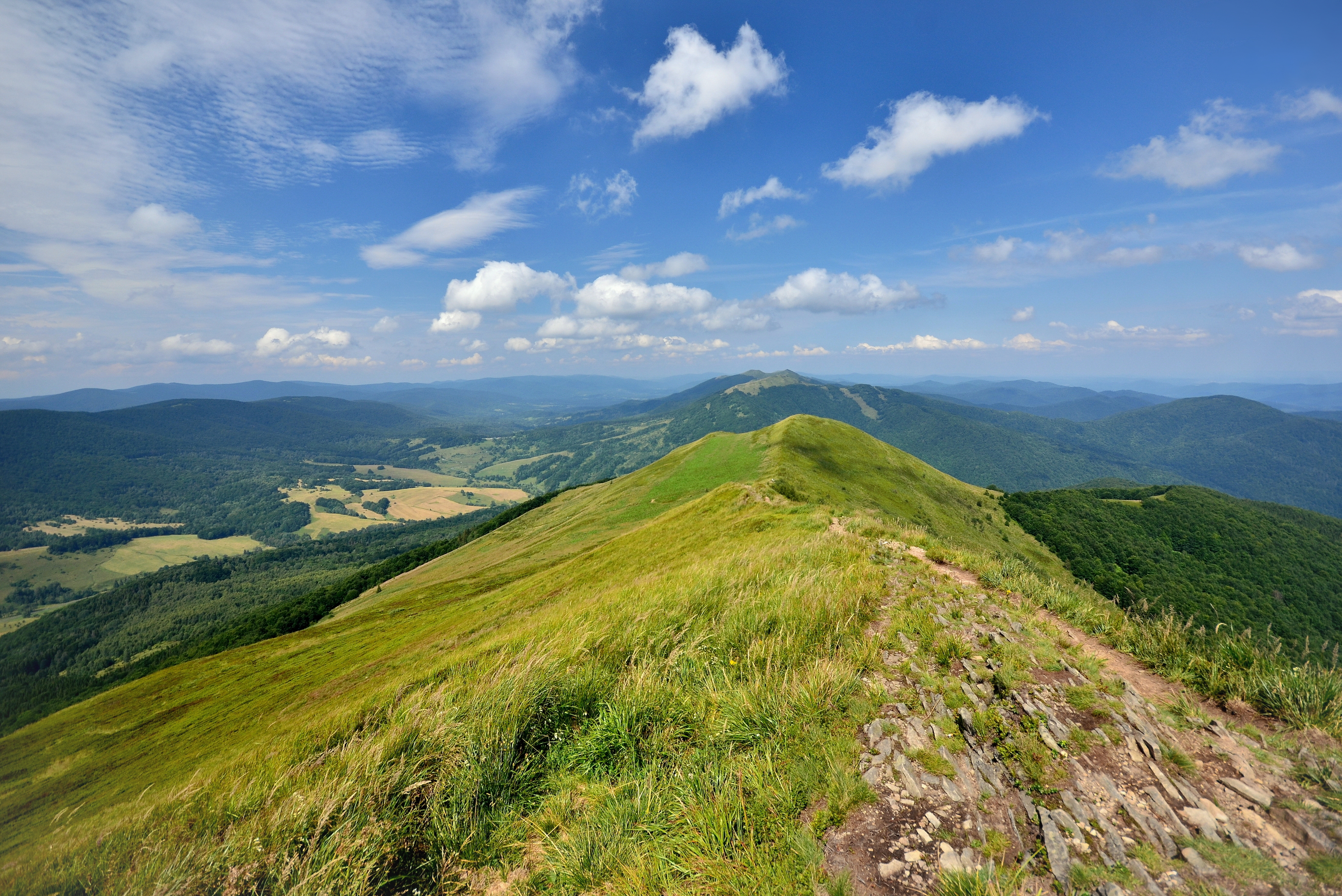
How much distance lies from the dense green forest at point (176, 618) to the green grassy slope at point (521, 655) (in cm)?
3147

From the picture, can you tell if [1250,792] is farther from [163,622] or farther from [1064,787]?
[163,622]

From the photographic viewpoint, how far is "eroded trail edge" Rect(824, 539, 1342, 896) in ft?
13.8

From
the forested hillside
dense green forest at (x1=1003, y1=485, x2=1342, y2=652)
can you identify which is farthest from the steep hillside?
the forested hillside

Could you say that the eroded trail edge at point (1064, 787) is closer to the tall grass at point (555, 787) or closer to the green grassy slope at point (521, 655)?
the tall grass at point (555, 787)

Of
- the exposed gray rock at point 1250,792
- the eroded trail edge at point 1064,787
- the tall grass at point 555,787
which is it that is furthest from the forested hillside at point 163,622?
the exposed gray rock at point 1250,792

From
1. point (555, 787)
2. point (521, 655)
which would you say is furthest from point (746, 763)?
point (521, 655)

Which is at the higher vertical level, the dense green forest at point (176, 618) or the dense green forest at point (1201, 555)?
the dense green forest at point (1201, 555)

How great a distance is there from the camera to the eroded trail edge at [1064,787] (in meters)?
4.21

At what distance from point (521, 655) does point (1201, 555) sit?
143m

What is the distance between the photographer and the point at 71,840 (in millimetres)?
5867

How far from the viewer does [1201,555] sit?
93812 mm

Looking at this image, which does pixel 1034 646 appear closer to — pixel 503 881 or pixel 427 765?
pixel 503 881

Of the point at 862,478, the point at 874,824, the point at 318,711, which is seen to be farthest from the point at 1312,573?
the point at 318,711

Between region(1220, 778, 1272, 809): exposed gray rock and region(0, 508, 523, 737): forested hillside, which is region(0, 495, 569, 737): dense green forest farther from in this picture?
region(1220, 778, 1272, 809): exposed gray rock
